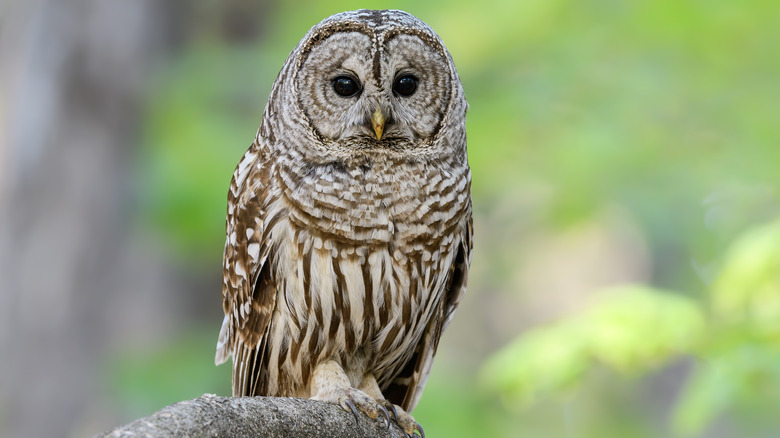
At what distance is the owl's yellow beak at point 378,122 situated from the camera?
320 centimetres

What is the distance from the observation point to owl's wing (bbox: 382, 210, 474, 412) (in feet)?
11.9

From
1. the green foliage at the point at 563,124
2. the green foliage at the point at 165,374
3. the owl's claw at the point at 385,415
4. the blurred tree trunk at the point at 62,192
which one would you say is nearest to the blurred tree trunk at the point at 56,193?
the blurred tree trunk at the point at 62,192

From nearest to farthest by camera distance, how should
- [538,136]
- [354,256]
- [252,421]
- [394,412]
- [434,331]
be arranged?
[252,421]
[394,412]
[354,256]
[434,331]
[538,136]

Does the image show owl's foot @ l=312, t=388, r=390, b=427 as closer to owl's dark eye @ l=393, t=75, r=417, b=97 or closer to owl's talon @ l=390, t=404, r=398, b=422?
owl's talon @ l=390, t=404, r=398, b=422

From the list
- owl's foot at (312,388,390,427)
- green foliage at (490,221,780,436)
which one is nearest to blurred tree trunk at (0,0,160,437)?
green foliage at (490,221,780,436)

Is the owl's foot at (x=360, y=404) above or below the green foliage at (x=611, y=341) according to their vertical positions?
below

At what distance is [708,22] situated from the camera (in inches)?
263

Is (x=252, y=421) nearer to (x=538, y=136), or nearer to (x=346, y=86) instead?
(x=346, y=86)

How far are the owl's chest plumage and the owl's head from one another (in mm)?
135

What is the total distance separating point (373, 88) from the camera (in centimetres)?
331

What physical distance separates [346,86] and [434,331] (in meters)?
1.12

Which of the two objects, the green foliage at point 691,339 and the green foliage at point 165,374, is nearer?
the green foliage at point 691,339

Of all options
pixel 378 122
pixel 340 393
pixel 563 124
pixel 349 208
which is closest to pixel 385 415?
pixel 340 393

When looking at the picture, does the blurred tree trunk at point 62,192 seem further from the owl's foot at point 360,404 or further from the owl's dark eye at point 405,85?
the owl's foot at point 360,404
